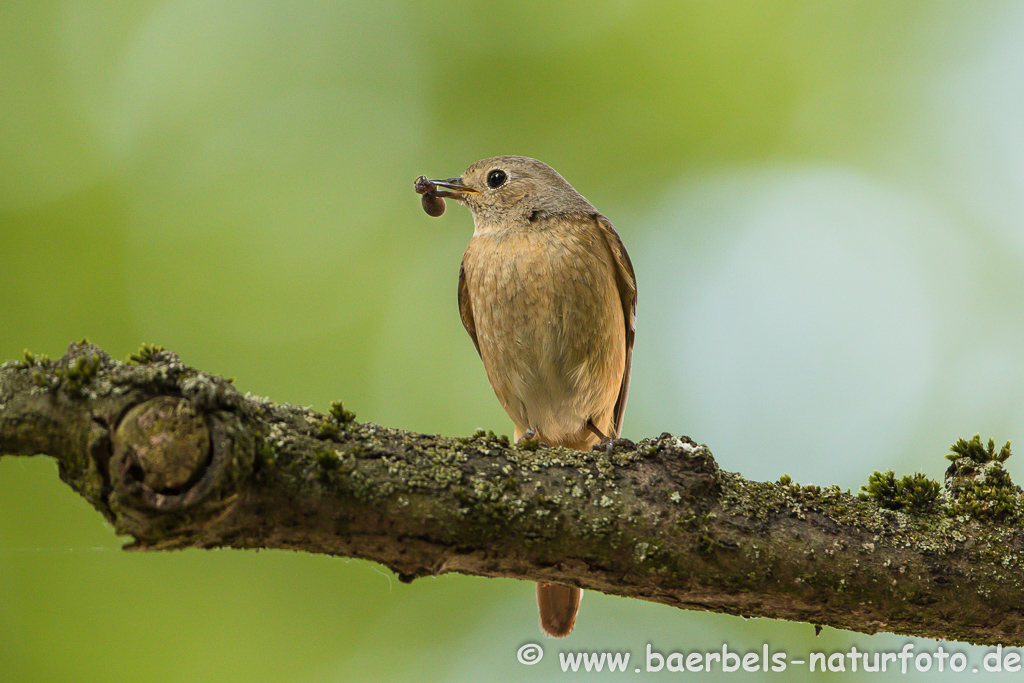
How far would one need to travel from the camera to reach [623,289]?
5531mm

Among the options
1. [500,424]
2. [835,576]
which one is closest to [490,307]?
[500,424]

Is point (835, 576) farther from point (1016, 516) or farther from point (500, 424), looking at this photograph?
point (500, 424)

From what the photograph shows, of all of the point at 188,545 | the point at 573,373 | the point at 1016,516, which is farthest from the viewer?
the point at 573,373

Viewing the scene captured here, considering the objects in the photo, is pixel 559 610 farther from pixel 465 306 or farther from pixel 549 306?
pixel 465 306

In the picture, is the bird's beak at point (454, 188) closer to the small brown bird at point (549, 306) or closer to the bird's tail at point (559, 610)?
the small brown bird at point (549, 306)

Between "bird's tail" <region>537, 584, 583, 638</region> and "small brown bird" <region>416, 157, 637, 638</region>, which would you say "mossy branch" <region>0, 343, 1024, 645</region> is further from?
"small brown bird" <region>416, 157, 637, 638</region>

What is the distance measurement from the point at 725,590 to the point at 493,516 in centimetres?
85

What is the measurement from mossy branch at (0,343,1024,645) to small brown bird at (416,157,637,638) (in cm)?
185

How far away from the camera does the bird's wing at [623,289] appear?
538cm

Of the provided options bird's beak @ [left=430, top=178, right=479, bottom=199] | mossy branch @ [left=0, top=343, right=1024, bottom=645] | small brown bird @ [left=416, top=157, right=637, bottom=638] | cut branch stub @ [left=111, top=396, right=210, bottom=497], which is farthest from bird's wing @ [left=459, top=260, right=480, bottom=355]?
cut branch stub @ [left=111, top=396, right=210, bottom=497]

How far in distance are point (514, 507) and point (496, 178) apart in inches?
141

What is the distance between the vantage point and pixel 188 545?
2.27 m

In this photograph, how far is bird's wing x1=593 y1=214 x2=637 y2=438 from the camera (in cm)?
538

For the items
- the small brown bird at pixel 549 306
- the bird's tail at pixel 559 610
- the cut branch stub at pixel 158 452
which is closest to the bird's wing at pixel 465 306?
the small brown bird at pixel 549 306
